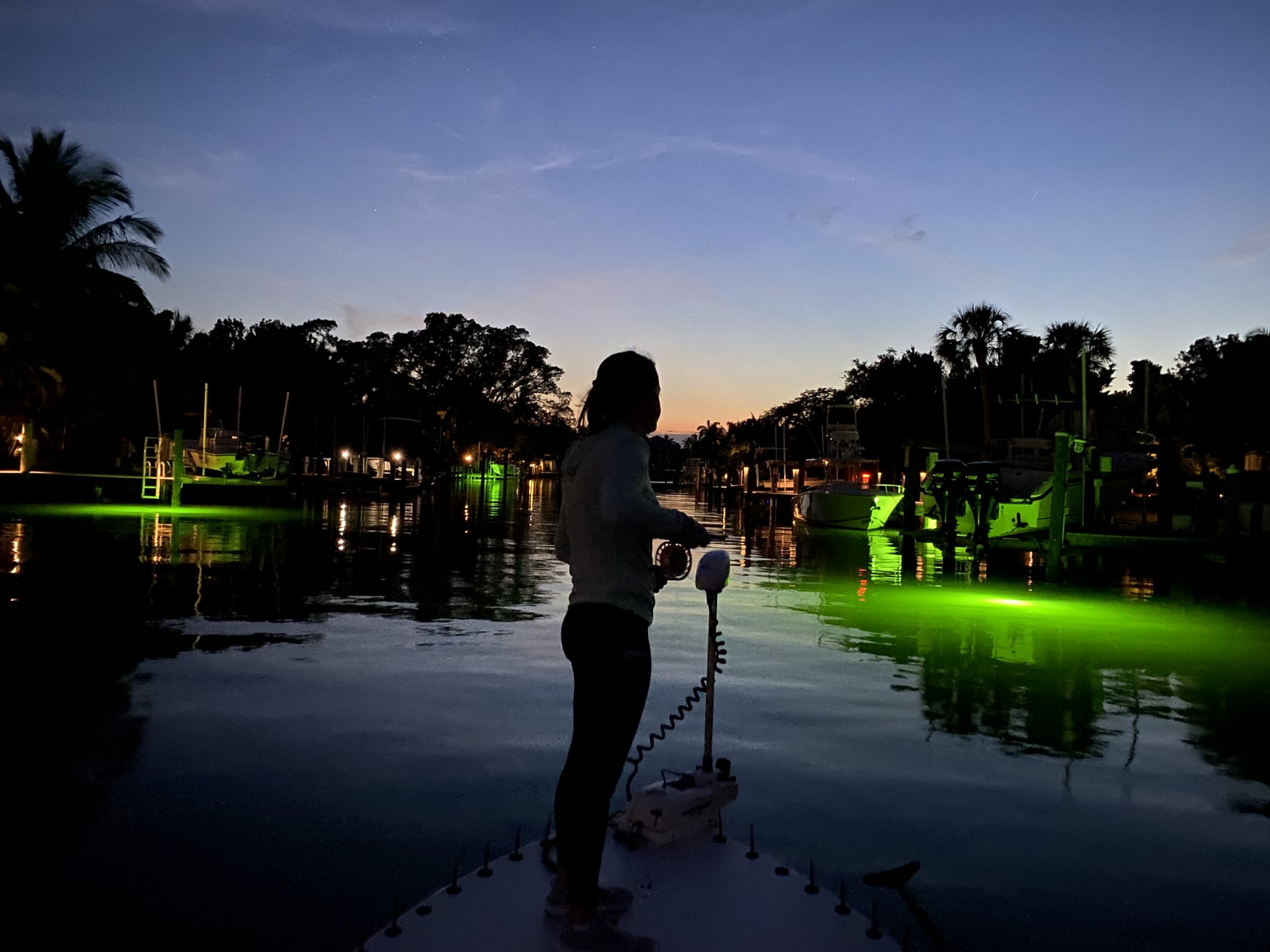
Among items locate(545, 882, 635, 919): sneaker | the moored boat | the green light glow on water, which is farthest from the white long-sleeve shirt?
the moored boat

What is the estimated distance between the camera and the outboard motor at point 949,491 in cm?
2547

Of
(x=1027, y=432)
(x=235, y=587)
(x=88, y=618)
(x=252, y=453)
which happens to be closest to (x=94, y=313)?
(x=252, y=453)

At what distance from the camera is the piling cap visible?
413cm

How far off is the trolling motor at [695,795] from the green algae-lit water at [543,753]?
325mm

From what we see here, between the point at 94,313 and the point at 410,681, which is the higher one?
the point at 94,313

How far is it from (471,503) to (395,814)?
139 ft

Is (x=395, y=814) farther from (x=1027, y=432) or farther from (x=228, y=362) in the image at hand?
(x=228, y=362)

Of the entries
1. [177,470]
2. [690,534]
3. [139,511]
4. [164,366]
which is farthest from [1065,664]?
[164,366]

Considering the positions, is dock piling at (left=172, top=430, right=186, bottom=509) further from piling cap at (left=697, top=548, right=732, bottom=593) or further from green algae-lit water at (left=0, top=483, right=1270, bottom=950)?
piling cap at (left=697, top=548, right=732, bottom=593)

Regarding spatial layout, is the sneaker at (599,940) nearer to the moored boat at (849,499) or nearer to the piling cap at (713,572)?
the piling cap at (713,572)

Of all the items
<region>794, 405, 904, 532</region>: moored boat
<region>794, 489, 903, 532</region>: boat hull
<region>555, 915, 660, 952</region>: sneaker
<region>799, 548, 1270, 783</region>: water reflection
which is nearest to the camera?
<region>555, 915, 660, 952</region>: sneaker

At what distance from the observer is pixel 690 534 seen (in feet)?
12.0

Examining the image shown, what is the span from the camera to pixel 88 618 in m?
9.93

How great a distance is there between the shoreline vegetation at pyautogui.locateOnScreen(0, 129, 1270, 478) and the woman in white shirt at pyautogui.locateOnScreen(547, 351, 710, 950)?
92.1 ft
